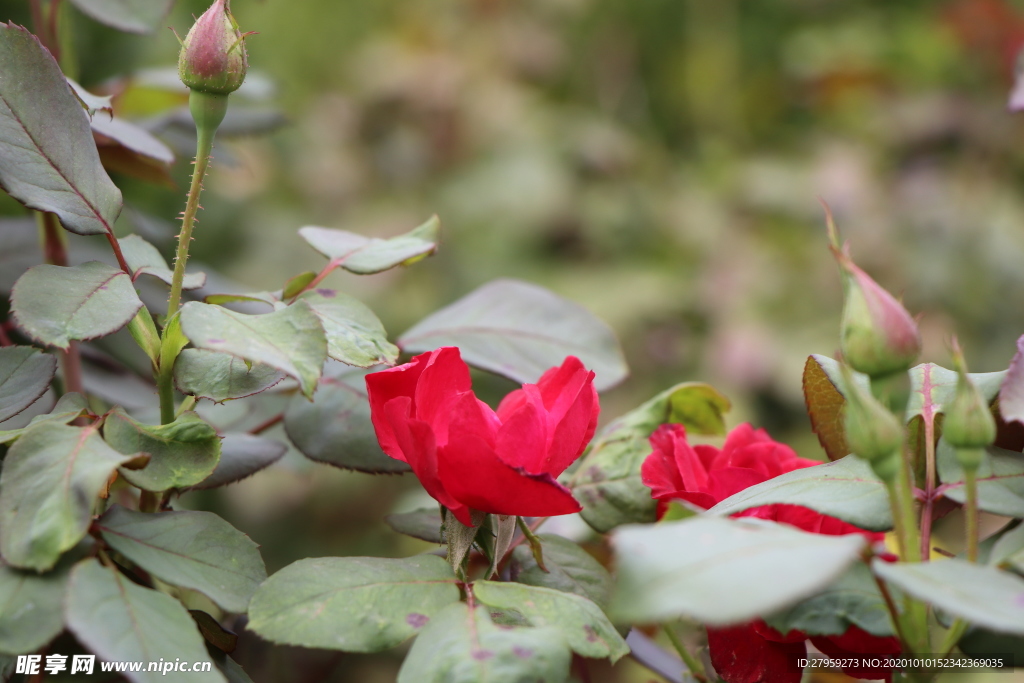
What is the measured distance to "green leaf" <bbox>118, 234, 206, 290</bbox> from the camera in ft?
A: 1.10

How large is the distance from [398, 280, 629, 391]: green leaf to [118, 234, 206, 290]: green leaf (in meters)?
0.12

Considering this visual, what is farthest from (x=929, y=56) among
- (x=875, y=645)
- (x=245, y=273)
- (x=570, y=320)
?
(x=875, y=645)

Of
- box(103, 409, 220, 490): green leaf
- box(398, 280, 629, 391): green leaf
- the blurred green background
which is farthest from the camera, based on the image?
the blurred green background

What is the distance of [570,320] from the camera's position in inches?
17.4

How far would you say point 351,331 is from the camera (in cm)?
32

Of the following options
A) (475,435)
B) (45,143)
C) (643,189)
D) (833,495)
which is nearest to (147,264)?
(45,143)

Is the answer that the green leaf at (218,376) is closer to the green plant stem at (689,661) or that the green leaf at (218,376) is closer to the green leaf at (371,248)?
the green leaf at (371,248)

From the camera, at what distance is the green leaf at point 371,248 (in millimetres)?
361

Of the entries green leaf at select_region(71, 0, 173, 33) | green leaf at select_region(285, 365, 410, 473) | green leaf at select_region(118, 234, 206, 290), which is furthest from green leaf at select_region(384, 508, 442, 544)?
green leaf at select_region(71, 0, 173, 33)

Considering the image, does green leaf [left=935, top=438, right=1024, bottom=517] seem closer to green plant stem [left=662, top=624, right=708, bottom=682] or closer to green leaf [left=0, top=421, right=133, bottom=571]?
green plant stem [left=662, top=624, right=708, bottom=682]

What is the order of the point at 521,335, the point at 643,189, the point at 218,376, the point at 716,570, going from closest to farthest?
the point at 716,570 → the point at 218,376 → the point at 521,335 → the point at 643,189

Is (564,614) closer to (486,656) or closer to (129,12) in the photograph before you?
(486,656)

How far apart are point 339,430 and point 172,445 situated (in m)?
0.10

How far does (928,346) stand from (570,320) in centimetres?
117
